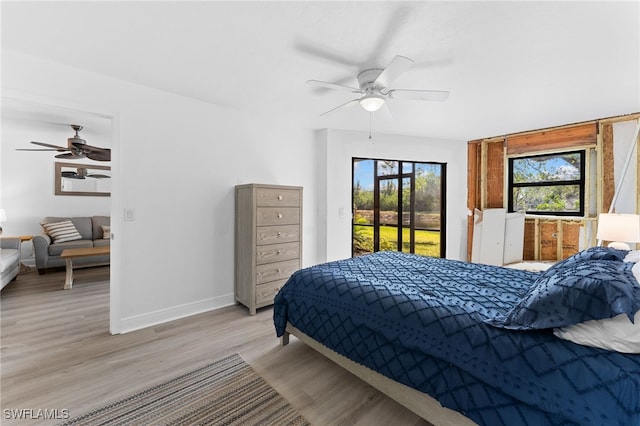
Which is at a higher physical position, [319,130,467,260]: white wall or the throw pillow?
[319,130,467,260]: white wall

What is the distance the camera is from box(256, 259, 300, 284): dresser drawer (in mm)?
3014

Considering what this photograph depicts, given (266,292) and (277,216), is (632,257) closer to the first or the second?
(277,216)

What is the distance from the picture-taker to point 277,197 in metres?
3.14

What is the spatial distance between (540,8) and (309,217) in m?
3.11

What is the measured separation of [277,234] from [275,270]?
1.38 ft

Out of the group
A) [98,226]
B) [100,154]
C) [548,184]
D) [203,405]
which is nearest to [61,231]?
[98,226]

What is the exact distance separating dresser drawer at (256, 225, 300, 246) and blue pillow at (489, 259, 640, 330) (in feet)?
7.49

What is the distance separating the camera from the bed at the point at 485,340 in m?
1.02

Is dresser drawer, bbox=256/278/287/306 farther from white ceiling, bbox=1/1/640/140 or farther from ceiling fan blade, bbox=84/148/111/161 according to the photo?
ceiling fan blade, bbox=84/148/111/161

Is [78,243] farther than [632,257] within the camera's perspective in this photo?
Yes

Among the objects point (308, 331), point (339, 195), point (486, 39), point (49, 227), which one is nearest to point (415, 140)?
point (339, 195)

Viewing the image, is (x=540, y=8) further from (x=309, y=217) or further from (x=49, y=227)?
(x=49, y=227)

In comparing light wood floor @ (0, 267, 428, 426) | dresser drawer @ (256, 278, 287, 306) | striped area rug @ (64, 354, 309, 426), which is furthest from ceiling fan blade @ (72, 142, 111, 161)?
striped area rug @ (64, 354, 309, 426)

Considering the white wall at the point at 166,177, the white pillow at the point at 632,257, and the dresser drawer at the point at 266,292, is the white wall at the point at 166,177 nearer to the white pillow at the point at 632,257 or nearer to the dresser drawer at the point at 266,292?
the dresser drawer at the point at 266,292
